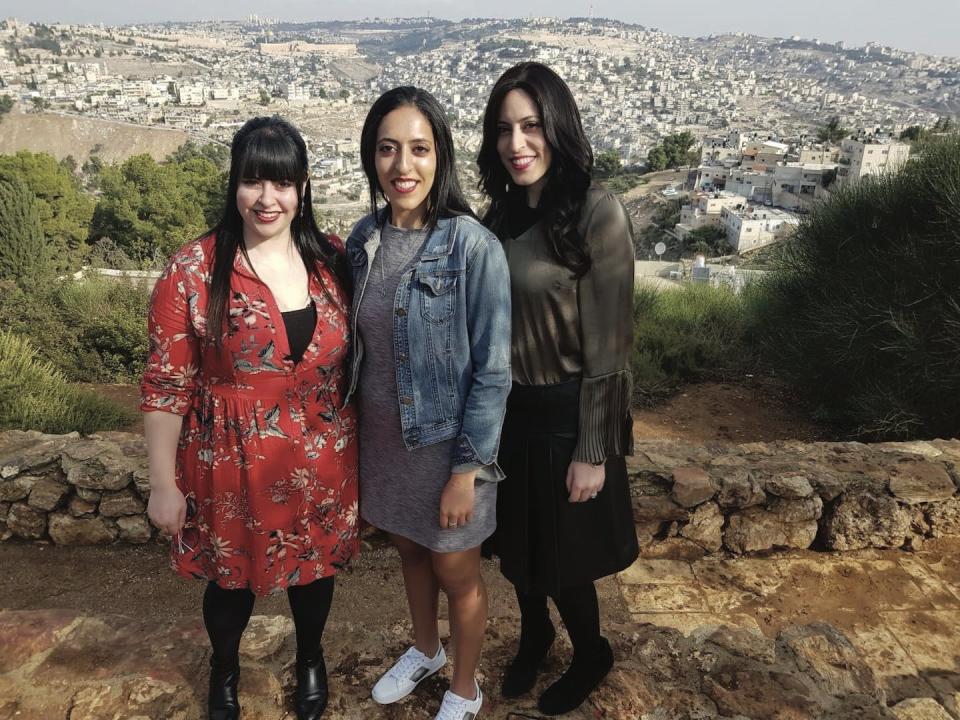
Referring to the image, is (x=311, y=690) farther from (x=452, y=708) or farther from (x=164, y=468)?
(x=164, y=468)

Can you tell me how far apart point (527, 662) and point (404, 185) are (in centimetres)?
134

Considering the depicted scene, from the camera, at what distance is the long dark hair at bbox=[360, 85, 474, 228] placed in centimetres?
138

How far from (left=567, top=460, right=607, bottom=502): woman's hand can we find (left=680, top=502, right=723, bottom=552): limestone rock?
5.72 feet

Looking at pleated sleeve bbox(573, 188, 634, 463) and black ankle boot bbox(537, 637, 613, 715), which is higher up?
pleated sleeve bbox(573, 188, 634, 463)

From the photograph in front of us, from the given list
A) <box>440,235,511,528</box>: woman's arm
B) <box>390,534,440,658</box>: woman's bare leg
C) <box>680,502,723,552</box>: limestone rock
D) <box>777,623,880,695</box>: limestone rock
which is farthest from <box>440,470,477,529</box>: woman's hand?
<box>680,502,723,552</box>: limestone rock

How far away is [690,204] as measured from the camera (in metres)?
41.2

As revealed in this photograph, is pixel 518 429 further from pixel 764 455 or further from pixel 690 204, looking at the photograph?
pixel 690 204

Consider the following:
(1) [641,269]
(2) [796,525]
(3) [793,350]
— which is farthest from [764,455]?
(1) [641,269]

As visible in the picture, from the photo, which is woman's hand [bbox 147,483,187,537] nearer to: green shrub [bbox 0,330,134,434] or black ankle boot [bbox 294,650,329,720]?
black ankle boot [bbox 294,650,329,720]

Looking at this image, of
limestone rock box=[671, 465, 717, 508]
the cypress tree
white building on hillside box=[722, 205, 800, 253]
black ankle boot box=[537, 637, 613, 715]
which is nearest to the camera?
black ankle boot box=[537, 637, 613, 715]

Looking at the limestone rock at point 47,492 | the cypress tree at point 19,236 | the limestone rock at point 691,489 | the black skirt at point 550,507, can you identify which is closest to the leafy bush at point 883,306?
the limestone rock at point 691,489

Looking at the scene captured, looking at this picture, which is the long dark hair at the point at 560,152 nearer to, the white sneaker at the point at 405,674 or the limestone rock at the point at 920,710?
the white sneaker at the point at 405,674

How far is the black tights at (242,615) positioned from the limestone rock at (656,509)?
67.8 inches

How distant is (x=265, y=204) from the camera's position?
1434mm
